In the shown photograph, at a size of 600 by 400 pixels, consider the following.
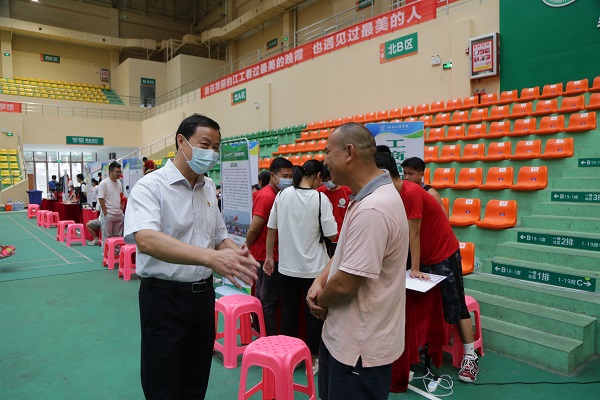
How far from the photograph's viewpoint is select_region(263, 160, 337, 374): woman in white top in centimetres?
279

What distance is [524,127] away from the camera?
6277mm

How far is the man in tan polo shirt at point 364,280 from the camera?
134 cm

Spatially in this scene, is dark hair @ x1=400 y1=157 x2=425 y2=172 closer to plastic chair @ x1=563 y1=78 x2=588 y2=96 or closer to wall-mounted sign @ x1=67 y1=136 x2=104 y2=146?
plastic chair @ x1=563 y1=78 x2=588 y2=96

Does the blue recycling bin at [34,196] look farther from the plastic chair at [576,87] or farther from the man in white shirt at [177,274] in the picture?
the plastic chair at [576,87]

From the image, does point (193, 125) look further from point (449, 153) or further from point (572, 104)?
point (572, 104)

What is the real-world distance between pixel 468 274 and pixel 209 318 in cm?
302

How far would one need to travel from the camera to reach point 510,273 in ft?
12.2

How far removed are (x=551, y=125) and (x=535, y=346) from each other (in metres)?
4.31

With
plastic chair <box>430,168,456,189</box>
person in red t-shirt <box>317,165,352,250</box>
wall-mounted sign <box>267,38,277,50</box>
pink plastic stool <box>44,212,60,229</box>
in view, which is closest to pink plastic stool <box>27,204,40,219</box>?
pink plastic stool <box>44,212,60,229</box>

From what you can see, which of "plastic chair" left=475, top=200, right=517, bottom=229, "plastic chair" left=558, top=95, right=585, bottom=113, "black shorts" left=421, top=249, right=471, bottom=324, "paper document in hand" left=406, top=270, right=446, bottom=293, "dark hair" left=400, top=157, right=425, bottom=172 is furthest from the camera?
"plastic chair" left=558, top=95, right=585, bottom=113

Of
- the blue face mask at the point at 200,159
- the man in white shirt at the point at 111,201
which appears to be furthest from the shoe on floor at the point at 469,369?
the man in white shirt at the point at 111,201

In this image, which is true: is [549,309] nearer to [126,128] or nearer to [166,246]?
[166,246]

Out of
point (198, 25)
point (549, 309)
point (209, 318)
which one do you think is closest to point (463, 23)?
point (549, 309)

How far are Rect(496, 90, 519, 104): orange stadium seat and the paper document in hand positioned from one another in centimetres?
631
